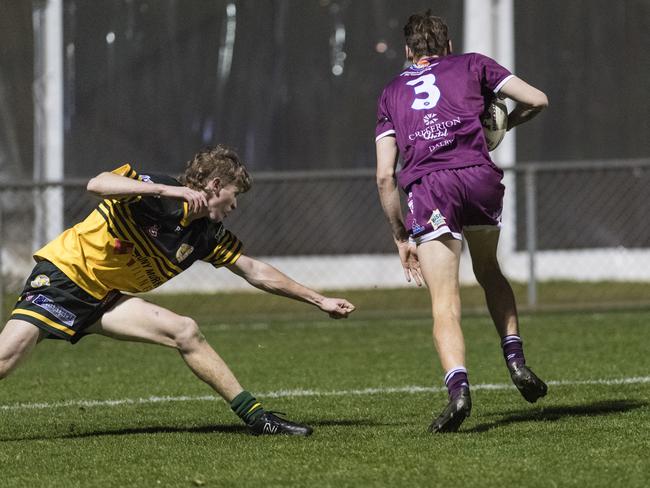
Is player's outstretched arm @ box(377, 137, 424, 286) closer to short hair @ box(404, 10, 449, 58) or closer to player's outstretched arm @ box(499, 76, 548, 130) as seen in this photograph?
short hair @ box(404, 10, 449, 58)

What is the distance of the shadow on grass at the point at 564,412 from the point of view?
21.4ft

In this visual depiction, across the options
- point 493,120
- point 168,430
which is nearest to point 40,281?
point 168,430

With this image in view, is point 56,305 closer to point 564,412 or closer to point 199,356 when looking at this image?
point 199,356

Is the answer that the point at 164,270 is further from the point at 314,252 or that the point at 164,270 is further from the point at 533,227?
the point at 314,252

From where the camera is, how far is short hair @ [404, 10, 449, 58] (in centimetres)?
663


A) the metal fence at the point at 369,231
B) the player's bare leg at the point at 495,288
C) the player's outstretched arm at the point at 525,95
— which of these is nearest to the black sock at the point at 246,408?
the player's bare leg at the point at 495,288

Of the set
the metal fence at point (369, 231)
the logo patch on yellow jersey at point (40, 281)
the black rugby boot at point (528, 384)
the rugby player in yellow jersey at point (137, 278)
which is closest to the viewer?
the rugby player in yellow jersey at point (137, 278)

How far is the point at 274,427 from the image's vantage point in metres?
6.30

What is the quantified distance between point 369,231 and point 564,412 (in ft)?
28.3

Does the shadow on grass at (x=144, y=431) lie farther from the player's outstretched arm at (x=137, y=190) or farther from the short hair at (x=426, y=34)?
the short hair at (x=426, y=34)

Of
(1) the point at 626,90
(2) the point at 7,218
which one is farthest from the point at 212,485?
(1) the point at 626,90

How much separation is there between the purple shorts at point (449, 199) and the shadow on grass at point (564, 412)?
94cm

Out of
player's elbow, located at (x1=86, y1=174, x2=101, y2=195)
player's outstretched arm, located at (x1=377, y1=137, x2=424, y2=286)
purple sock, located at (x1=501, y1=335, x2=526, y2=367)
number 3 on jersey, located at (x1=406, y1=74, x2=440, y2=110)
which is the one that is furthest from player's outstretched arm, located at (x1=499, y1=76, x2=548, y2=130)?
player's elbow, located at (x1=86, y1=174, x2=101, y2=195)

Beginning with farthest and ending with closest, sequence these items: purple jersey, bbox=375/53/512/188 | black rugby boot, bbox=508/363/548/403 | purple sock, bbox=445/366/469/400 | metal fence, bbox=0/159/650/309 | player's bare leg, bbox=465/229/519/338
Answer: metal fence, bbox=0/159/650/309 → player's bare leg, bbox=465/229/519/338 → black rugby boot, bbox=508/363/548/403 → purple jersey, bbox=375/53/512/188 → purple sock, bbox=445/366/469/400
